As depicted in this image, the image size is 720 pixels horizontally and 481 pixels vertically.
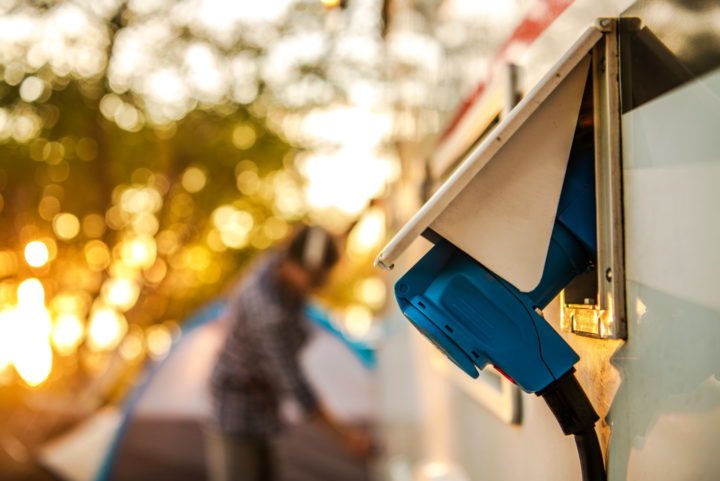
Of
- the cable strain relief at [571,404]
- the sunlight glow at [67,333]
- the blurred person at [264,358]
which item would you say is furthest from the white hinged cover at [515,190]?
the sunlight glow at [67,333]

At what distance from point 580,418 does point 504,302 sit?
0.64 ft

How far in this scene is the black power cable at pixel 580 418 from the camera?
3.57 feet

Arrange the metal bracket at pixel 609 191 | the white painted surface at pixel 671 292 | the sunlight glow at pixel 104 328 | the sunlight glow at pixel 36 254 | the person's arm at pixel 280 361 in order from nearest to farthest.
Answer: the white painted surface at pixel 671 292 → the metal bracket at pixel 609 191 → the person's arm at pixel 280 361 → the sunlight glow at pixel 36 254 → the sunlight glow at pixel 104 328

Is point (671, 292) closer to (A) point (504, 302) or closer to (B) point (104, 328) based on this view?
(A) point (504, 302)

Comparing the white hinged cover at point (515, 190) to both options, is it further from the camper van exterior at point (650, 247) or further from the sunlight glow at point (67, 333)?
the sunlight glow at point (67, 333)

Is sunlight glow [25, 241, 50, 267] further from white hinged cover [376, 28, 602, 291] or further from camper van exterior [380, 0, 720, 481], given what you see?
white hinged cover [376, 28, 602, 291]

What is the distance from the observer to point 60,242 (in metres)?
10.5

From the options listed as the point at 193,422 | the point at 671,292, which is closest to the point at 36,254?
the point at 193,422

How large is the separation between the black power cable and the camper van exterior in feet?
0.07

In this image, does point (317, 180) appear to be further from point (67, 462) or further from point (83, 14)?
point (67, 462)

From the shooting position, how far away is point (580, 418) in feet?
3.60

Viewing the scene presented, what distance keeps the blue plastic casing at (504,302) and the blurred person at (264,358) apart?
2143 mm

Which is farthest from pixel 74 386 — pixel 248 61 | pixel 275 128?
pixel 248 61

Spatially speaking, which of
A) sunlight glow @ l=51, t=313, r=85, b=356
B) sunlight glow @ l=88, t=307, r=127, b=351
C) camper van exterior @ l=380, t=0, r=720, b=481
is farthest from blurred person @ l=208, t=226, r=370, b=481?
sunlight glow @ l=51, t=313, r=85, b=356
